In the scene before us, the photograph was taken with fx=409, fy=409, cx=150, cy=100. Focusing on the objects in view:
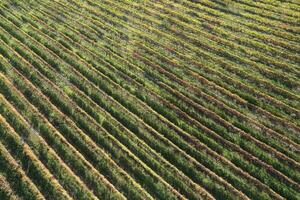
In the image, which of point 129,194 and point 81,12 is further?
point 81,12

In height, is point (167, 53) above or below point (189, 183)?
above

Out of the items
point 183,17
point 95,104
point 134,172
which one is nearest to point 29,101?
point 95,104

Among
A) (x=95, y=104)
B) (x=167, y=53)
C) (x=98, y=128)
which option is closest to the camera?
(x=98, y=128)

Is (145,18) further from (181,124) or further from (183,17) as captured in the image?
(181,124)

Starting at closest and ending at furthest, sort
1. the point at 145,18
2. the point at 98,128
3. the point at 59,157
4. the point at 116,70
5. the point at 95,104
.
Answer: the point at 59,157 < the point at 98,128 < the point at 95,104 < the point at 116,70 < the point at 145,18

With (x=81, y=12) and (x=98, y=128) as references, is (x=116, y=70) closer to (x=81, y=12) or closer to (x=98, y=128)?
(x=98, y=128)

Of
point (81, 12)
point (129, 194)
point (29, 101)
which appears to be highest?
point (81, 12)
